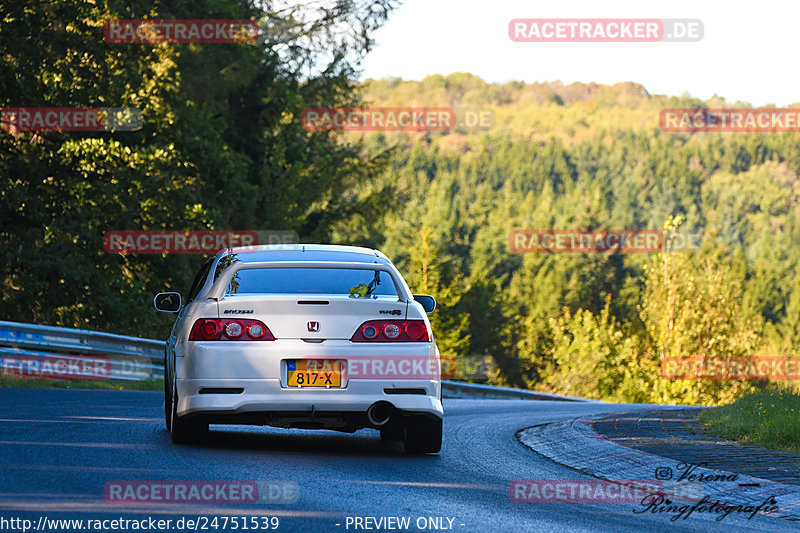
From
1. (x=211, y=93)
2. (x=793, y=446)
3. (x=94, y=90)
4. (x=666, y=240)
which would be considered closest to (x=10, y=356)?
(x=94, y=90)

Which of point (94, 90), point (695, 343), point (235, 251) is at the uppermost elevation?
point (94, 90)

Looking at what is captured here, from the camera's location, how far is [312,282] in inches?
370

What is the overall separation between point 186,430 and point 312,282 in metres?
1.53

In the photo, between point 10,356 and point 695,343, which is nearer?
point 10,356

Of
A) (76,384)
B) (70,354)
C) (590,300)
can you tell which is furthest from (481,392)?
(590,300)

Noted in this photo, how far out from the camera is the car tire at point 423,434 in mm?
9344

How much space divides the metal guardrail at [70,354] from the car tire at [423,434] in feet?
38.0

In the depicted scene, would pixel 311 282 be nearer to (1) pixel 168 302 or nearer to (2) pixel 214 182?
(1) pixel 168 302

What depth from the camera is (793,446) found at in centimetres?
959

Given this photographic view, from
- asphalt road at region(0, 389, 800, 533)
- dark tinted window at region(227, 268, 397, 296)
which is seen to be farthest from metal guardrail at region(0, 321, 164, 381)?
dark tinted window at region(227, 268, 397, 296)

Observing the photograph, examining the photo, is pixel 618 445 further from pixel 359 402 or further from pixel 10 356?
pixel 10 356

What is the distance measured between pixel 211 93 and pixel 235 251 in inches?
1106

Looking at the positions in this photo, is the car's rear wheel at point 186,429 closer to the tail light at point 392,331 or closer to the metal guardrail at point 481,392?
the tail light at point 392,331

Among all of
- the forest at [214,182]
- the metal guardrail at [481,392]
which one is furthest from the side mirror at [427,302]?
the metal guardrail at [481,392]
